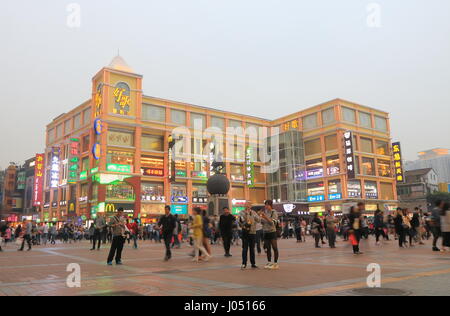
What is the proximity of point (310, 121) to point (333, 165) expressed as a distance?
961 centimetres

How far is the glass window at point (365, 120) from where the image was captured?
2475 inches

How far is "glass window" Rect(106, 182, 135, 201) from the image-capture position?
48.9 m

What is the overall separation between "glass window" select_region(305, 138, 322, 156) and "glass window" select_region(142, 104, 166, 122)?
2504 cm

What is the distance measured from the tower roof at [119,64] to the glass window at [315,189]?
34295 millimetres

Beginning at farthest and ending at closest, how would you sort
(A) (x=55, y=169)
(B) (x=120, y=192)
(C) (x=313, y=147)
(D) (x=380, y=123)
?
(D) (x=380, y=123) < (C) (x=313, y=147) < (A) (x=55, y=169) < (B) (x=120, y=192)

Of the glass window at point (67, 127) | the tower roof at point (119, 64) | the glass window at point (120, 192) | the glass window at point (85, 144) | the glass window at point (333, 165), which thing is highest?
the tower roof at point (119, 64)

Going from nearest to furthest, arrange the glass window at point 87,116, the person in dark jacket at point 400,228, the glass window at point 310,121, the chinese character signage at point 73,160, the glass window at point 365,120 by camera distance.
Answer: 1. the person in dark jacket at point 400,228
2. the chinese character signage at point 73,160
3. the glass window at point 87,116
4. the glass window at point 365,120
5. the glass window at point 310,121

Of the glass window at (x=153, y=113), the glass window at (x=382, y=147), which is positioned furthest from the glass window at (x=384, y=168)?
the glass window at (x=153, y=113)

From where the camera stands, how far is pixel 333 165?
5859cm

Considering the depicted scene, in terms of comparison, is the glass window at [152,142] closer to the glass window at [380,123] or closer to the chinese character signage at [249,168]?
the chinese character signage at [249,168]

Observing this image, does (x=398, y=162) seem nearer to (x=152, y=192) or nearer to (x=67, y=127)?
(x=152, y=192)

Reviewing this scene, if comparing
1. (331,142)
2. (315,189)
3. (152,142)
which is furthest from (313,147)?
(152,142)
